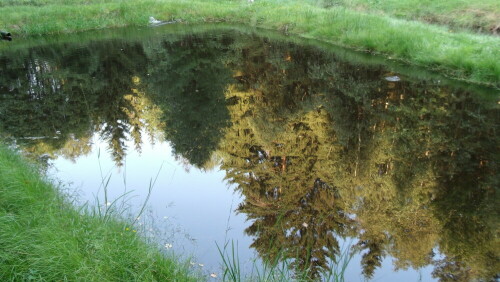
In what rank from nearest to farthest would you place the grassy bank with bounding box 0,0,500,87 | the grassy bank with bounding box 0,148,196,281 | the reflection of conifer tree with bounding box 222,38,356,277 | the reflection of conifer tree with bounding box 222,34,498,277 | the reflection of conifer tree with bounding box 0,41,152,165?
the grassy bank with bounding box 0,148,196,281 < the reflection of conifer tree with bounding box 222,38,356,277 < the reflection of conifer tree with bounding box 222,34,498,277 < the reflection of conifer tree with bounding box 0,41,152,165 < the grassy bank with bounding box 0,0,500,87

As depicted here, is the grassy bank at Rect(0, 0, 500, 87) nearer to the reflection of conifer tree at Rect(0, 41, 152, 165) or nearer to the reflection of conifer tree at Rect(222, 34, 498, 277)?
the reflection of conifer tree at Rect(222, 34, 498, 277)

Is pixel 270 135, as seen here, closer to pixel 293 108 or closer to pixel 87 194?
pixel 293 108

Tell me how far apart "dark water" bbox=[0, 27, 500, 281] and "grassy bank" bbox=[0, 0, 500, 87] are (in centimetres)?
111

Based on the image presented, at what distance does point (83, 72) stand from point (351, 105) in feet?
34.6

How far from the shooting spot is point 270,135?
10367 mm

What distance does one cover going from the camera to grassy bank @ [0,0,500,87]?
13.7 m

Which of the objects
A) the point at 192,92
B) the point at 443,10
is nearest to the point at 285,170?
the point at 192,92

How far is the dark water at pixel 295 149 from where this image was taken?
20.1 ft

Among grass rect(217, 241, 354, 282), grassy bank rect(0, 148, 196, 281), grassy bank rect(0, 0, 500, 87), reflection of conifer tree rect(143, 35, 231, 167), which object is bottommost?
grass rect(217, 241, 354, 282)

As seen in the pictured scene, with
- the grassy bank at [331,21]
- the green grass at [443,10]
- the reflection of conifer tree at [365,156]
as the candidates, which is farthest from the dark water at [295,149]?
the green grass at [443,10]

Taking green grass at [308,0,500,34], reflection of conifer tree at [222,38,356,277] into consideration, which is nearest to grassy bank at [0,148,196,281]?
reflection of conifer tree at [222,38,356,277]

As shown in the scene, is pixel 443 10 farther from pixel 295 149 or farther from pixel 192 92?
pixel 295 149

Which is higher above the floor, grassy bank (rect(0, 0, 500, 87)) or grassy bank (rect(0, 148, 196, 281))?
grassy bank (rect(0, 0, 500, 87))

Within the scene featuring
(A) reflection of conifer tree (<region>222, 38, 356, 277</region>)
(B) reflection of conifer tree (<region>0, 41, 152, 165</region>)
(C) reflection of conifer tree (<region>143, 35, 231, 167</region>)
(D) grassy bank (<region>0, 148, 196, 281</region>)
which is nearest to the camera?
(D) grassy bank (<region>0, 148, 196, 281</region>)
